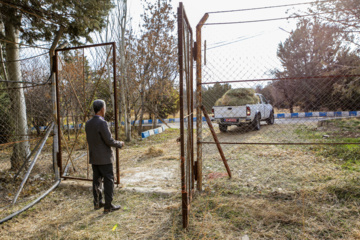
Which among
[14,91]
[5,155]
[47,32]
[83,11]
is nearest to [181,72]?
[83,11]

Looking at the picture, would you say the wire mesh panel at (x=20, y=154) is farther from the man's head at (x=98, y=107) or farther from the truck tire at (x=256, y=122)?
the truck tire at (x=256, y=122)

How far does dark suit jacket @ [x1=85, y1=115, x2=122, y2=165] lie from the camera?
3365mm

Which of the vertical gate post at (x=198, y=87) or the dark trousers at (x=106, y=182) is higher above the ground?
the vertical gate post at (x=198, y=87)

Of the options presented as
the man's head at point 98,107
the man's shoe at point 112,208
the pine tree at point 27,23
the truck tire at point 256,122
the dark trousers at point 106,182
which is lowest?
the man's shoe at point 112,208

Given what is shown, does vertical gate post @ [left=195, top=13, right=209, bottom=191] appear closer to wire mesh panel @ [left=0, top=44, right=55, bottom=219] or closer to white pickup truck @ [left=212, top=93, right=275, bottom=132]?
wire mesh panel @ [left=0, top=44, right=55, bottom=219]

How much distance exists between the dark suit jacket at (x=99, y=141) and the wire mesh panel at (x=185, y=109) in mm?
1077

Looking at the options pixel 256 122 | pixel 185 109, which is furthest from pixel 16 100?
pixel 256 122

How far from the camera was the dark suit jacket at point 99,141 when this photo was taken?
3.36m

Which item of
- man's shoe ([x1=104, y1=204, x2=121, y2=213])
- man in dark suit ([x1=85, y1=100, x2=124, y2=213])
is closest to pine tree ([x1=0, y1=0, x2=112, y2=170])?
man in dark suit ([x1=85, y1=100, x2=124, y2=213])

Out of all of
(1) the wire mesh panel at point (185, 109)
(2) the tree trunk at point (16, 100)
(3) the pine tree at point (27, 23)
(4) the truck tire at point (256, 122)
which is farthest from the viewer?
(4) the truck tire at point (256, 122)

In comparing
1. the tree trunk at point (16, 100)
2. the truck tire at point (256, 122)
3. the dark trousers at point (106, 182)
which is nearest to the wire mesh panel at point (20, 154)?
the tree trunk at point (16, 100)

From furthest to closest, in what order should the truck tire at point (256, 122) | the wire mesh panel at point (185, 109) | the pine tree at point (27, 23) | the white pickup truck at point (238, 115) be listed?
the truck tire at point (256, 122), the white pickup truck at point (238, 115), the pine tree at point (27, 23), the wire mesh panel at point (185, 109)

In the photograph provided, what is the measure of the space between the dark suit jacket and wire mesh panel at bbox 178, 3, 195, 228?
108cm

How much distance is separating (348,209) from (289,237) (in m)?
1.13
